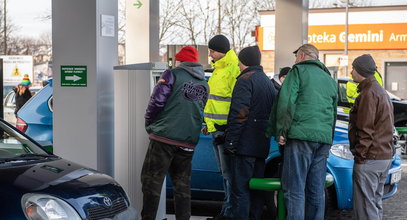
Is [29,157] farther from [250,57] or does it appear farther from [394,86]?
[394,86]

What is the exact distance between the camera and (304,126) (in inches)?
223

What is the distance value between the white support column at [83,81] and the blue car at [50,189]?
1.49 meters

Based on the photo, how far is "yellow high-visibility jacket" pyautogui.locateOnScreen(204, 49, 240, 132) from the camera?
681 centimetres

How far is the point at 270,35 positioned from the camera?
34219 mm

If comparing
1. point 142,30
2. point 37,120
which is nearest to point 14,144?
point 37,120

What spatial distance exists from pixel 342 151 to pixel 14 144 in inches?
144

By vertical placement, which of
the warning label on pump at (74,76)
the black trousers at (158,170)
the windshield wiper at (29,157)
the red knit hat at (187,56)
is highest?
the red knit hat at (187,56)

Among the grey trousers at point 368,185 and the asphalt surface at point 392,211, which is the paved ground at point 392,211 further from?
the grey trousers at point 368,185

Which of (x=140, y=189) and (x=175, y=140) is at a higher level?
(x=175, y=140)

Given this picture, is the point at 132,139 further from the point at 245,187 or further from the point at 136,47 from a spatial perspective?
the point at 136,47

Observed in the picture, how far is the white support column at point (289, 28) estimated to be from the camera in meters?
14.9

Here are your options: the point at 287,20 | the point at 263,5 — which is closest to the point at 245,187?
the point at 287,20

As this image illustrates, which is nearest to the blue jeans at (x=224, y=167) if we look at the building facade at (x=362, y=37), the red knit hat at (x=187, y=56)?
the red knit hat at (x=187, y=56)

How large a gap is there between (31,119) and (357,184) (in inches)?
170
